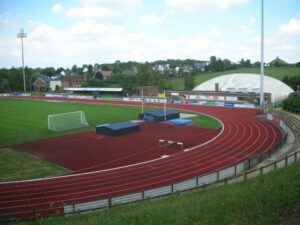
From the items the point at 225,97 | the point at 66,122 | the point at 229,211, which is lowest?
the point at 66,122

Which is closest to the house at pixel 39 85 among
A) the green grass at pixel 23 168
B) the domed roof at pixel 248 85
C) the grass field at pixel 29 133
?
the domed roof at pixel 248 85

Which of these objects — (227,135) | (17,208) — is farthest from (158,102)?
(17,208)

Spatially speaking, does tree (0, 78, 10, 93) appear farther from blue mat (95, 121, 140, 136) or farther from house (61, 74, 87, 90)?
blue mat (95, 121, 140, 136)

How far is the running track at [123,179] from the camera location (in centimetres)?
2150

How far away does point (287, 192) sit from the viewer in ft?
43.8

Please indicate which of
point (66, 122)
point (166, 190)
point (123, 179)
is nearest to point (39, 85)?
point (66, 122)

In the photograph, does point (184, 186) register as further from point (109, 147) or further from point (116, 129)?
point (116, 129)

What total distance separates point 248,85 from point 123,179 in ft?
241

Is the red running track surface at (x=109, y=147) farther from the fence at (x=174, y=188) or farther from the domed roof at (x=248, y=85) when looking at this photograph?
the domed roof at (x=248, y=85)

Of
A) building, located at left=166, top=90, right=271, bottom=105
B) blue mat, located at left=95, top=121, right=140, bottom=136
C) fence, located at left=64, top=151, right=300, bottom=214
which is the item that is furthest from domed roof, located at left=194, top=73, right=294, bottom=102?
fence, located at left=64, top=151, right=300, bottom=214

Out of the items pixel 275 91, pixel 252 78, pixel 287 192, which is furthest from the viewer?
pixel 252 78

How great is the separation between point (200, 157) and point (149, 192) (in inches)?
484

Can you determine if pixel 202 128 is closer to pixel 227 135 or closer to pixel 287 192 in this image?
pixel 227 135

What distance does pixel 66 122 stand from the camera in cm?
4906
